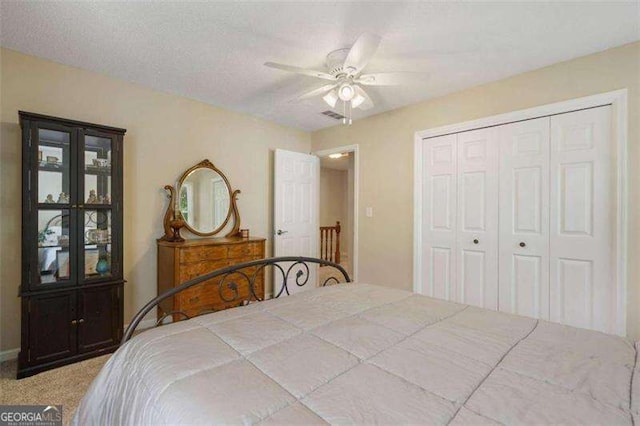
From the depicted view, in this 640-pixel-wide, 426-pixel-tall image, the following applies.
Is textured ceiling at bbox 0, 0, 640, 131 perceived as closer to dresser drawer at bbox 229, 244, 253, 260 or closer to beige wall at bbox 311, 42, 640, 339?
beige wall at bbox 311, 42, 640, 339

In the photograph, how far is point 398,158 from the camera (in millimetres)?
3555

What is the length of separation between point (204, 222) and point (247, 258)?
677 millimetres

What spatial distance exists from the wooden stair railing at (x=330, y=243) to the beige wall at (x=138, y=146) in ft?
7.48

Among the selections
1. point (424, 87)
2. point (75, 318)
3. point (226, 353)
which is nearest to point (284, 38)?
point (424, 87)

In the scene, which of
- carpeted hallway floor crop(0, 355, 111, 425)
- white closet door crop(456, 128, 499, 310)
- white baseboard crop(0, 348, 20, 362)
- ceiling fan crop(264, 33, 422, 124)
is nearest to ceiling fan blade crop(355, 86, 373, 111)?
ceiling fan crop(264, 33, 422, 124)

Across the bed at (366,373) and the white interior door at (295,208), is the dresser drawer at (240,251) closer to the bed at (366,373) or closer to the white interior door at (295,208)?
the white interior door at (295,208)

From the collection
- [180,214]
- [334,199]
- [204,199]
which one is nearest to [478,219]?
[204,199]

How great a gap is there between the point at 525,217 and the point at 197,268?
3.09 m

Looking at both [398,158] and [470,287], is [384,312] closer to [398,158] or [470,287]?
[470,287]

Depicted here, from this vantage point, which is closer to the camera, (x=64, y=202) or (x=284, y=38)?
(x=284, y=38)

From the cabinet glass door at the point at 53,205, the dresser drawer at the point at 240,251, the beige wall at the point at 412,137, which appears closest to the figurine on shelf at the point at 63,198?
the cabinet glass door at the point at 53,205

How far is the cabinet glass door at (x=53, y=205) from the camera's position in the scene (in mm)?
2258

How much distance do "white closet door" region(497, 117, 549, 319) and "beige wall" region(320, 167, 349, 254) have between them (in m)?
5.03

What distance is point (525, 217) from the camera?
2713mm
